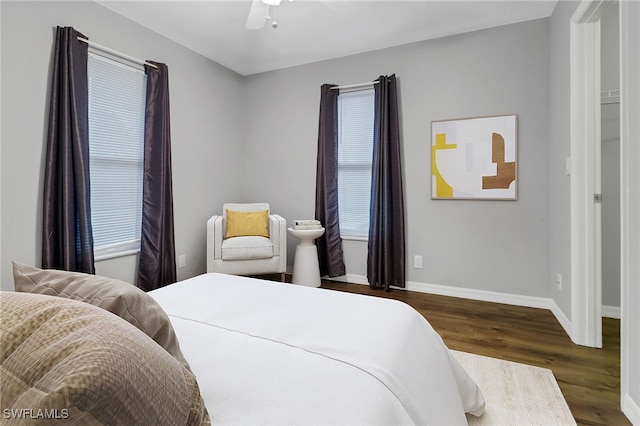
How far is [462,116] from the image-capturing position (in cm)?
310

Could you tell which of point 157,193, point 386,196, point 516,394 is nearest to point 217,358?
point 516,394

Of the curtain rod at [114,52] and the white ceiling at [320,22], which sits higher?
the white ceiling at [320,22]

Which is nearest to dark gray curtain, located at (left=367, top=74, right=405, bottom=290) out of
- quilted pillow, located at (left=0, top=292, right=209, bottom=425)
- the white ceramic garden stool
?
the white ceramic garden stool

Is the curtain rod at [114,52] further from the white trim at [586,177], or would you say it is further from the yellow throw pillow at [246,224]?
the white trim at [586,177]

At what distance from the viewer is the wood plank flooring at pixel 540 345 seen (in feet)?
5.13

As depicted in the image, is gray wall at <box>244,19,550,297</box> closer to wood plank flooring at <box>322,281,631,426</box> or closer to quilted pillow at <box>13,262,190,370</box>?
wood plank flooring at <box>322,281,631,426</box>

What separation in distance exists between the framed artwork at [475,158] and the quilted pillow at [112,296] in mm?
2987

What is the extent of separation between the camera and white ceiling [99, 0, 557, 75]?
271 centimetres

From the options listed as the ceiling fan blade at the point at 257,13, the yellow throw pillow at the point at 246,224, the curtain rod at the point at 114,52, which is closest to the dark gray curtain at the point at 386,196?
Result: the yellow throw pillow at the point at 246,224

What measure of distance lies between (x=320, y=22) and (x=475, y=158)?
1.98m

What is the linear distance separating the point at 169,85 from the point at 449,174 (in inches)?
118

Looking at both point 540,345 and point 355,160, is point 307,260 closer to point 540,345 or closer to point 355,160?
point 355,160

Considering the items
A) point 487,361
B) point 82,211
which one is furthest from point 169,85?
point 487,361

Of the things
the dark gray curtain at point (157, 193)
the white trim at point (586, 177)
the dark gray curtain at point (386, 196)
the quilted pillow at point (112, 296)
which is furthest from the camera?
the dark gray curtain at point (386, 196)
